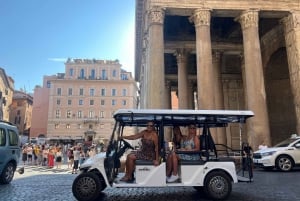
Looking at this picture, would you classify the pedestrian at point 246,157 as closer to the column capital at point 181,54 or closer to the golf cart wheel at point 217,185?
the golf cart wheel at point 217,185

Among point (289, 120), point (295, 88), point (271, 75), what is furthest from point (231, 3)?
point (289, 120)

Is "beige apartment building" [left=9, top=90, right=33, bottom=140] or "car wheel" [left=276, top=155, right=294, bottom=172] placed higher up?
"beige apartment building" [left=9, top=90, right=33, bottom=140]

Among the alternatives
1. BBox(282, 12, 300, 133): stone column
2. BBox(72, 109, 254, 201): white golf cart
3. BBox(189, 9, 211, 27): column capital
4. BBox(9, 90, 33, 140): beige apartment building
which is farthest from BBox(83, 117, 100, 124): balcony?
BBox(72, 109, 254, 201): white golf cart

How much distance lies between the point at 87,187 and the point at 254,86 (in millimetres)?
12222

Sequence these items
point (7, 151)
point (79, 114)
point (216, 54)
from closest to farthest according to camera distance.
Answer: point (7, 151), point (216, 54), point (79, 114)

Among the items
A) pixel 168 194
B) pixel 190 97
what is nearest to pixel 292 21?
pixel 190 97

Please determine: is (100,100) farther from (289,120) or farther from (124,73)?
(289,120)

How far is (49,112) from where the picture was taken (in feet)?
217

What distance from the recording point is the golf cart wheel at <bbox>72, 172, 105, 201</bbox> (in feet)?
21.4

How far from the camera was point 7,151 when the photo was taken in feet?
32.4

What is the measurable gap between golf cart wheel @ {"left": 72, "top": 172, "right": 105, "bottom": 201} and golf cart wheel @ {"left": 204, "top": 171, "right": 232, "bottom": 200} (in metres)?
2.59

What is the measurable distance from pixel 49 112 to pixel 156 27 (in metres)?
55.7

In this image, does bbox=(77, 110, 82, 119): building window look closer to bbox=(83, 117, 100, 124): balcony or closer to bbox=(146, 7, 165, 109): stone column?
bbox=(83, 117, 100, 124): balcony

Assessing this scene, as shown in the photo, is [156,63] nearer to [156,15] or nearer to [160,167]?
[156,15]
